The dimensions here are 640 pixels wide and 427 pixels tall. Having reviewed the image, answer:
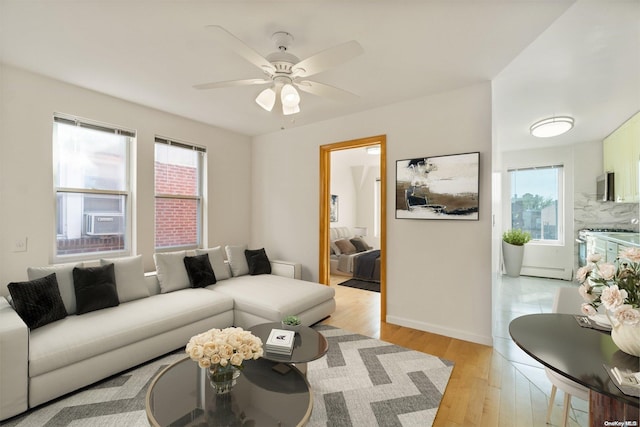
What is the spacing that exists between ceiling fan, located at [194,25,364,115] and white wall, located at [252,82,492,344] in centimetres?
139

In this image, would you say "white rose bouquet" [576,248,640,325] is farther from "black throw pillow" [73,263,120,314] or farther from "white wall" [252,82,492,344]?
"black throw pillow" [73,263,120,314]

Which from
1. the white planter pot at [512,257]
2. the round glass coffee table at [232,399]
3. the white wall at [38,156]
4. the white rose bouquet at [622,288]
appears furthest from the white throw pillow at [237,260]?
the white planter pot at [512,257]

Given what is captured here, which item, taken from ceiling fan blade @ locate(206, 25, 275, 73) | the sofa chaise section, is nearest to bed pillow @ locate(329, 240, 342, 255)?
the sofa chaise section

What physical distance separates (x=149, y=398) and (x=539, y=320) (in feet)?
7.27

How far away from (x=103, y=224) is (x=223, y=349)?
2773mm

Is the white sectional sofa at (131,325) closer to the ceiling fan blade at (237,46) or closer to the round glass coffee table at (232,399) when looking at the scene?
the round glass coffee table at (232,399)

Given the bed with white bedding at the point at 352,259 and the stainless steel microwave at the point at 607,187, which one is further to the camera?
the bed with white bedding at the point at 352,259

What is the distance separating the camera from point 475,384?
2195 millimetres

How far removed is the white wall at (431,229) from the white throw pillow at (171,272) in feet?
5.64

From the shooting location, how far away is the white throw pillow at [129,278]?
2771 millimetres

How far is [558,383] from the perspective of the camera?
158 centimetres

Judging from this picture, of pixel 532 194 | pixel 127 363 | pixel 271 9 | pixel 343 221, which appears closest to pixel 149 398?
pixel 127 363

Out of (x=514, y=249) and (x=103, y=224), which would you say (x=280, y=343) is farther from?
(x=514, y=249)

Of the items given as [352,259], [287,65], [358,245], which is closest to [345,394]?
[287,65]
